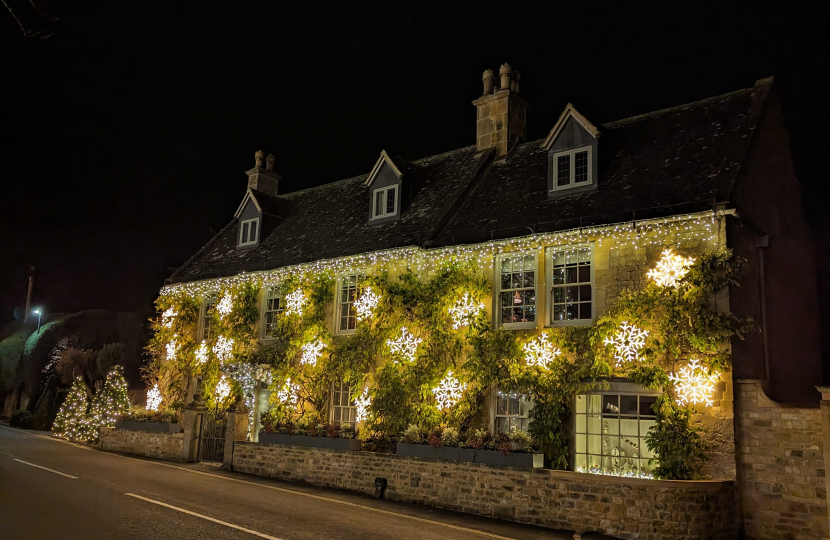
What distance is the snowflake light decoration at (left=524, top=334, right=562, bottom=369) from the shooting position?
14664 millimetres

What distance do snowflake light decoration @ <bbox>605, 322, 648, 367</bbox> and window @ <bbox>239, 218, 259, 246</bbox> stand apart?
15.1 metres

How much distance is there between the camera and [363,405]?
57.7ft

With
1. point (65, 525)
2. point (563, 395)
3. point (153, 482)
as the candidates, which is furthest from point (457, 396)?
point (65, 525)

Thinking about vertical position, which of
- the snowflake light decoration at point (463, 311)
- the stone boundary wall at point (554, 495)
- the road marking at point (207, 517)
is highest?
the snowflake light decoration at point (463, 311)

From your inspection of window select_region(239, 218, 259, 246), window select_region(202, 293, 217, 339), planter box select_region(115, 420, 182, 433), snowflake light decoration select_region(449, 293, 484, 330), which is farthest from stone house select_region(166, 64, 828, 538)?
planter box select_region(115, 420, 182, 433)

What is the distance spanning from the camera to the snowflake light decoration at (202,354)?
75.8 ft

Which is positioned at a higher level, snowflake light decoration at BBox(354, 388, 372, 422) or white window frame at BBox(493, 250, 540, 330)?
white window frame at BBox(493, 250, 540, 330)

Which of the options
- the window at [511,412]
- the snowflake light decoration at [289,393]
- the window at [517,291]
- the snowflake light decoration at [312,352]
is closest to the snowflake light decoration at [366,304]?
the snowflake light decoration at [312,352]

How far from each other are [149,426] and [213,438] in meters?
2.87

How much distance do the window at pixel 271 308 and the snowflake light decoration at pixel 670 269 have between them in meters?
12.2

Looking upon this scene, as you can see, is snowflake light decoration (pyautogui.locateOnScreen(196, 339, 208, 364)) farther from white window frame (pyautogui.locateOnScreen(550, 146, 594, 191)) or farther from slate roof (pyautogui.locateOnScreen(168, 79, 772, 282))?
white window frame (pyautogui.locateOnScreen(550, 146, 594, 191))

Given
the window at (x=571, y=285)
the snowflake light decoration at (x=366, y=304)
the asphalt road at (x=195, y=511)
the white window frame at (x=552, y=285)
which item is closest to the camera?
the asphalt road at (x=195, y=511)

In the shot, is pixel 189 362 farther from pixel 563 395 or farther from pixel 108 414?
pixel 563 395

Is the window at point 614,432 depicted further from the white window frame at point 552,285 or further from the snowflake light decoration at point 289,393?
the snowflake light decoration at point 289,393
